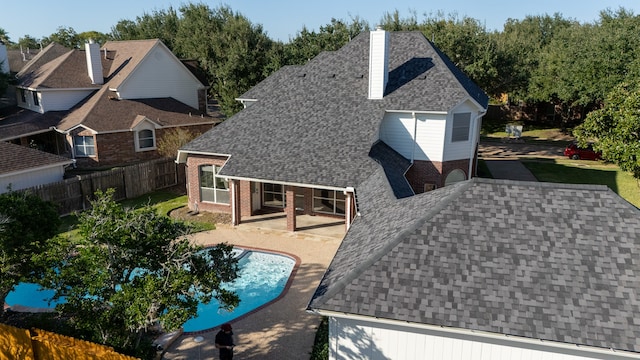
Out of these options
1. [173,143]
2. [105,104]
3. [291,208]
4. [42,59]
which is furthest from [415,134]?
[42,59]

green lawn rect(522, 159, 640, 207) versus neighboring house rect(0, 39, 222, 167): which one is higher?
neighboring house rect(0, 39, 222, 167)

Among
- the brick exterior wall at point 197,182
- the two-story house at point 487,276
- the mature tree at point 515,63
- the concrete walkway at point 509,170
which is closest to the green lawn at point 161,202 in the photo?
the brick exterior wall at point 197,182

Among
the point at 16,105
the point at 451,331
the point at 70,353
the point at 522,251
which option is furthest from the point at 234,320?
the point at 16,105

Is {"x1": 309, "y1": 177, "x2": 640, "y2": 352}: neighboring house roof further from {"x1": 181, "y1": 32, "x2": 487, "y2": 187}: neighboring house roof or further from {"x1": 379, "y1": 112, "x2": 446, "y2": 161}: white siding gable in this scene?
{"x1": 379, "y1": 112, "x2": 446, "y2": 161}: white siding gable

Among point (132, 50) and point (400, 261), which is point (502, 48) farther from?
point (400, 261)

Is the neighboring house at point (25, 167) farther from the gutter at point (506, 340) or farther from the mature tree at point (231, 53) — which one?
the gutter at point (506, 340)

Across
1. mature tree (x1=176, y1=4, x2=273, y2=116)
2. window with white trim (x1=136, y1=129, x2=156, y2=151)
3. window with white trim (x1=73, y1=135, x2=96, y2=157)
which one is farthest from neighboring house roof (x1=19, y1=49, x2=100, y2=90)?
mature tree (x1=176, y1=4, x2=273, y2=116)
